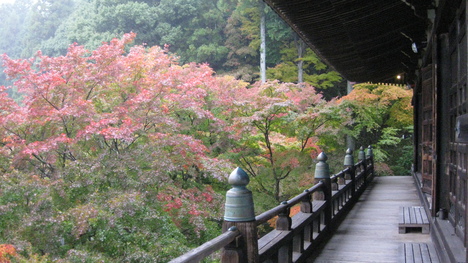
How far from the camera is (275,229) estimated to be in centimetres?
365

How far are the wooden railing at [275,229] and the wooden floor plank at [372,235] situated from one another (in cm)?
19

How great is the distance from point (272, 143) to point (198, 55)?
1096 cm

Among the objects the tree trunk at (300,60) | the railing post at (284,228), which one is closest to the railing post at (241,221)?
the railing post at (284,228)

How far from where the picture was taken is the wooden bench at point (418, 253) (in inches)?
153

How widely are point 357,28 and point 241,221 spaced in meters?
3.10

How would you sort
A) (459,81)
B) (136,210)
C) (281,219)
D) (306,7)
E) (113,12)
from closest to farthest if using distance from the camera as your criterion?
1. (459,81)
2. (281,219)
3. (306,7)
4. (136,210)
5. (113,12)

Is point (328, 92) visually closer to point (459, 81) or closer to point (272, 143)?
point (272, 143)

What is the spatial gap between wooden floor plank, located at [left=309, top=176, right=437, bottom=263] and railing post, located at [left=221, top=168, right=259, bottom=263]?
5.86 feet

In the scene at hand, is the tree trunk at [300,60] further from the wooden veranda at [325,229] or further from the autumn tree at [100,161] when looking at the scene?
the wooden veranda at [325,229]

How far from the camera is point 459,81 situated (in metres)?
3.14

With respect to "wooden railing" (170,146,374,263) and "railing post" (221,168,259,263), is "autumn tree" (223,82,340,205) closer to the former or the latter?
"wooden railing" (170,146,374,263)

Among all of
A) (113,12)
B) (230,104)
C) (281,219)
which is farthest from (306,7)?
(113,12)

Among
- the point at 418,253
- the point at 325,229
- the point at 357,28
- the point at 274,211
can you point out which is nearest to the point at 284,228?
the point at 274,211

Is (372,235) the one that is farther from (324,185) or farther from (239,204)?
(239,204)
